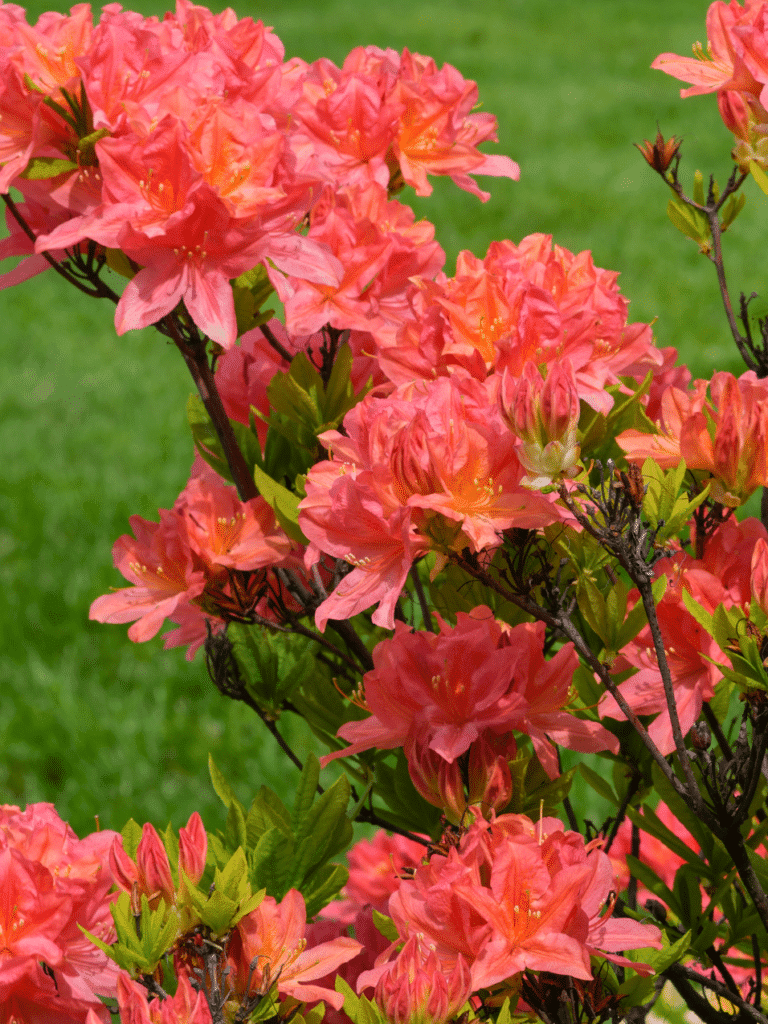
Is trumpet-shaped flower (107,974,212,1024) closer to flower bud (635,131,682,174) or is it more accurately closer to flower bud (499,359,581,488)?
flower bud (499,359,581,488)

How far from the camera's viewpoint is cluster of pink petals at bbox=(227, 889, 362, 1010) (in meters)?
0.84

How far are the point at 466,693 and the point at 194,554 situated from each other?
331 mm

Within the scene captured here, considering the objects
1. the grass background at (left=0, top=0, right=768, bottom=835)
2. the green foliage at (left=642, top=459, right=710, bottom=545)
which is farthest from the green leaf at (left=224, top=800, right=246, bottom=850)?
the grass background at (left=0, top=0, right=768, bottom=835)

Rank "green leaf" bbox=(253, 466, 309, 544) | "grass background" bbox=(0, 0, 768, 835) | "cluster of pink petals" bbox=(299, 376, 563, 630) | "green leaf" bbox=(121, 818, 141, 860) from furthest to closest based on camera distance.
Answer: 1. "grass background" bbox=(0, 0, 768, 835)
2. "green leaf" bbox=(253, 466, 309, 544)
3. "green leaf" bbox=(121, 818, 141, 860)
4. "cluster of pink petals" bbox=(299, 376, 563, 630)

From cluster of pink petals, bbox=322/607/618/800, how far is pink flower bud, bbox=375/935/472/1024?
0.16 metres

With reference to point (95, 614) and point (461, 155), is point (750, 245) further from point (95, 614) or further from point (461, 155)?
point (95, 614)

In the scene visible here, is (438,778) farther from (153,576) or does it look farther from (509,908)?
(153,576)

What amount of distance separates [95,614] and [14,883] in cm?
33

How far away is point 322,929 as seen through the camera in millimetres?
1052

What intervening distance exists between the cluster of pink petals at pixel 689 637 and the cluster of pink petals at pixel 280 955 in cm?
30

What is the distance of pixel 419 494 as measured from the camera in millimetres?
824

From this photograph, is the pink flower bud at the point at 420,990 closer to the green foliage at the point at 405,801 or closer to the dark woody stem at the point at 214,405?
the green foliage at the point at 405,801

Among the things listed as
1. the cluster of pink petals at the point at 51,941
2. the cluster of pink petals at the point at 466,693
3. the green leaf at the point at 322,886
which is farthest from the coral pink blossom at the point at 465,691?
the cluster of pink petals at the point at 51,941

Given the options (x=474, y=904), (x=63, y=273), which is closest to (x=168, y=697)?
(x=63, y=273)
